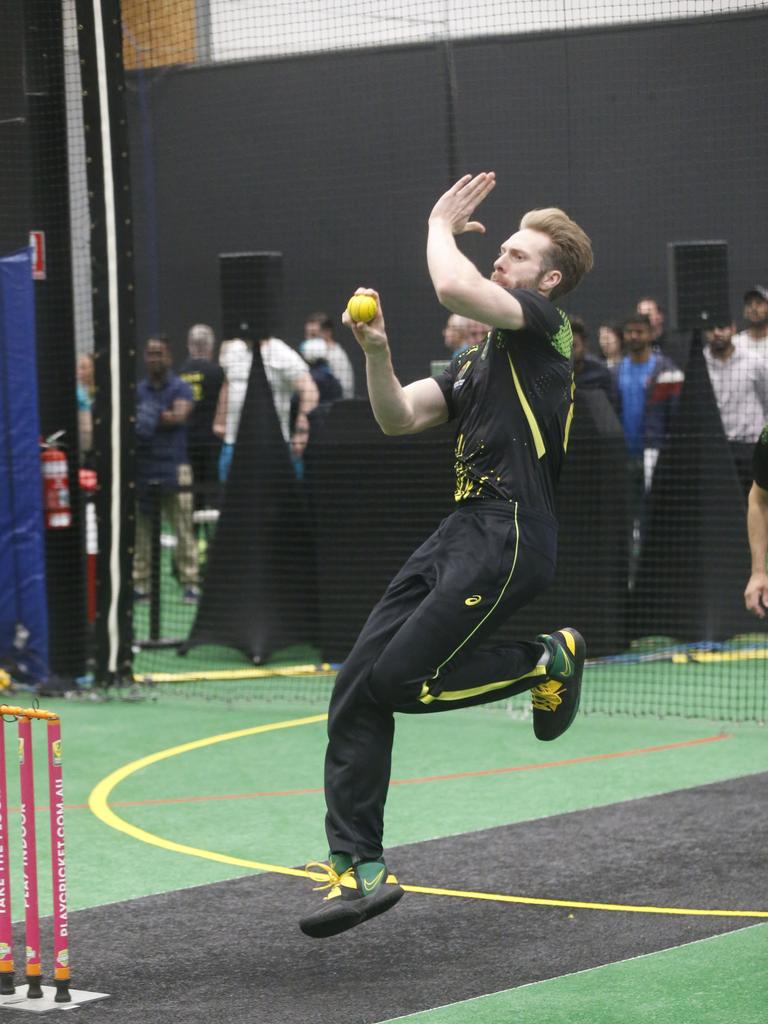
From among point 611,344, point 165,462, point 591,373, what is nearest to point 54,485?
point 165,462

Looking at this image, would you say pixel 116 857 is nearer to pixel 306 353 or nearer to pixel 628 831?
pixel 628 831

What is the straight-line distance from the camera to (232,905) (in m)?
5.98

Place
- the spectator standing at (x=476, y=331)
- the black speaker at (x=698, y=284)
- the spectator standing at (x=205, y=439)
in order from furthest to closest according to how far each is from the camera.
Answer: the spectator standing at (x=205, y=439) → the spectator standing at (x=476, y=331) → the black speaker at (x=698, y=284)

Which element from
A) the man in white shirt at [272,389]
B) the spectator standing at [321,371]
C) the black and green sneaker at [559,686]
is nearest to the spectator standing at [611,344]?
the spectator standing at [321,371]

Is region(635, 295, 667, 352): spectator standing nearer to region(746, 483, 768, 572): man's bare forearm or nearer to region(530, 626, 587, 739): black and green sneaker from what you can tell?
region(746, 483, 768, 572): man's bare forearm

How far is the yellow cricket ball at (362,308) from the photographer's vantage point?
4.75 metres

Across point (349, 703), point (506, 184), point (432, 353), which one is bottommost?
Answer: point (349, 703)

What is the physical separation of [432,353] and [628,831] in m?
5.56

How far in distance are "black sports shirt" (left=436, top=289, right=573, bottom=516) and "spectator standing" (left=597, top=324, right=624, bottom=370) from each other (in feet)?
23.3

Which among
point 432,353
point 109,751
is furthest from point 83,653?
point 432,353

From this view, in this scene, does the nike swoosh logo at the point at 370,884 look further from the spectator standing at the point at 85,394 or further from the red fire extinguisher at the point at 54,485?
the spectator standing at the point at 85,394

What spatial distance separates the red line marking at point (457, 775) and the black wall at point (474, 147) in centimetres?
334

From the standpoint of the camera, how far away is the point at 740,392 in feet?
36.9

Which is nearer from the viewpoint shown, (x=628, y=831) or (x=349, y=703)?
(x=349, y=703)
